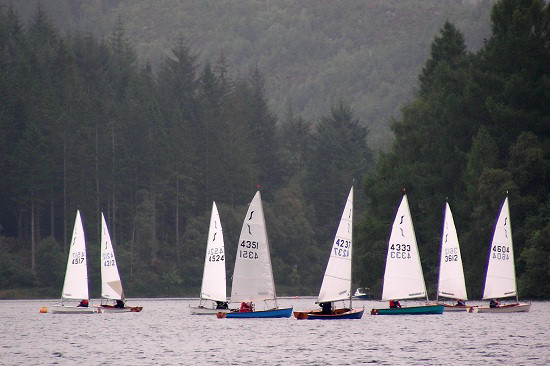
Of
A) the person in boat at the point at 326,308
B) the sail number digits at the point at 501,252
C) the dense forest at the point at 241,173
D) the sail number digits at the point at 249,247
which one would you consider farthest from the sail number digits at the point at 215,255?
the dense forest at the point at 241,173

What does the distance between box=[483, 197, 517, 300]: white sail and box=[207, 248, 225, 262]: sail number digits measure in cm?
1959

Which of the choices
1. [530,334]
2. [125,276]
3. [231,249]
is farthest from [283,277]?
[530,334]

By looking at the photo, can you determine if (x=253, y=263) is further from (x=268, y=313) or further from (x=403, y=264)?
(x=403, y=264)

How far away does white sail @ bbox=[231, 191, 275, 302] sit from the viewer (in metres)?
81.7

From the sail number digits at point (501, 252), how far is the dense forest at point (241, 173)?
38.2ft

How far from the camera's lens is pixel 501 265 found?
3484 inches

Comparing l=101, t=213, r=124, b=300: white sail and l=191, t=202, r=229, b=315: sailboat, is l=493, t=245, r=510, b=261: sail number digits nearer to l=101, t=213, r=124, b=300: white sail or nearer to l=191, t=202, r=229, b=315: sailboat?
l=191, t=202, r=229, b=315: sailboat

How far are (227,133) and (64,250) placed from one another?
119 feet

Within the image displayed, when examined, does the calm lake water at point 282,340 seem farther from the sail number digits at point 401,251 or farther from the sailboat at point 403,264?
the sail number digits at point 401,251

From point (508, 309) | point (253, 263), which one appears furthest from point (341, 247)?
point (508, 309)

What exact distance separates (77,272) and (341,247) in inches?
1123

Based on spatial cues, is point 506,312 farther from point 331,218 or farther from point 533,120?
point 331,218

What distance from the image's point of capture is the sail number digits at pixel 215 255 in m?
93.2

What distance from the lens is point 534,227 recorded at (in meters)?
104
